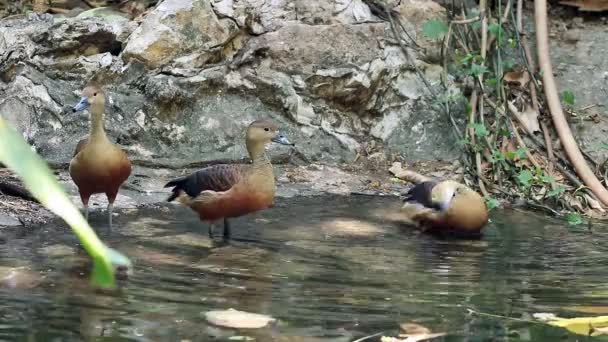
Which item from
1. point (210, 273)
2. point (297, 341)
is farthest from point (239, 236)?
point (297, 341)

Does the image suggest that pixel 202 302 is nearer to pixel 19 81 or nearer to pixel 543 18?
pixel 19 81

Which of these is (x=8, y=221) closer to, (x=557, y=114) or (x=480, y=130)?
(x=480, y=130)

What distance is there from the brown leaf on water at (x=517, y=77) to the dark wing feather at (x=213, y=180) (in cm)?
327

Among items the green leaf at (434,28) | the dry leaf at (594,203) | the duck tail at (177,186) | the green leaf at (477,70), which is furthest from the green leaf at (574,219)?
the duck tail at (177,186)

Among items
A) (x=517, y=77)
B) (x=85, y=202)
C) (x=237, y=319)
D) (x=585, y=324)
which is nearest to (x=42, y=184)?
(x=237, y=319)

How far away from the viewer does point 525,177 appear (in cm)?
658

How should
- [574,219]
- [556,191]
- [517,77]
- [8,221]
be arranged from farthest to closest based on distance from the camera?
[517,77], [556,191], [574,219], [8,221]

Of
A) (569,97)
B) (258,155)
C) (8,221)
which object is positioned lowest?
(8,221)

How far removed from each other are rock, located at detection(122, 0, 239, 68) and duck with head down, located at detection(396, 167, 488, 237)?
2.48 m

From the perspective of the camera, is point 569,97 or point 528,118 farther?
point 528,118

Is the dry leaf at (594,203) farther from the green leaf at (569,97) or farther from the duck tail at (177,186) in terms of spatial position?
the duck tail at (177,186)

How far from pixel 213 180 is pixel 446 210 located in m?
1.59

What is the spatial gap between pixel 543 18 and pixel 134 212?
419cm

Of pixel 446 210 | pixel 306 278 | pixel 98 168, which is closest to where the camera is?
pixel 306 278
